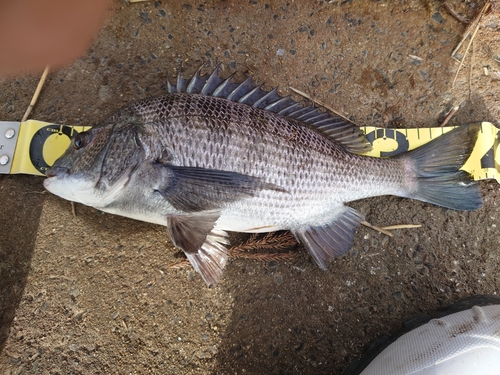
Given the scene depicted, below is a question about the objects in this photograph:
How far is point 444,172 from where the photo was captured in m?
2.19

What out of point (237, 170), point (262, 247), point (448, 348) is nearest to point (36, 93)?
point (237, 170)

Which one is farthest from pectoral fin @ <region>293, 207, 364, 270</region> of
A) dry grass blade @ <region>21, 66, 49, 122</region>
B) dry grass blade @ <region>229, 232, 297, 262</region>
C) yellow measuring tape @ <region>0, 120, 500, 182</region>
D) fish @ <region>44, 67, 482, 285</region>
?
dry grass blade @ <region>21, 66, 49, 122</region>

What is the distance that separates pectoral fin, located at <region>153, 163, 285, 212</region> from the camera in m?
1.81

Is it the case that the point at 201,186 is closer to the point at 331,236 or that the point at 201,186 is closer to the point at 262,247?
the point at 262,247

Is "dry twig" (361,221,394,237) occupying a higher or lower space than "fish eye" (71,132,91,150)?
lower

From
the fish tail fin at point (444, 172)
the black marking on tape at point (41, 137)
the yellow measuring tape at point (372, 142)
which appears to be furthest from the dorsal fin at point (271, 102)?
the black marking on tape at point (41, 137)

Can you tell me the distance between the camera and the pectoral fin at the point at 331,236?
2.13 m

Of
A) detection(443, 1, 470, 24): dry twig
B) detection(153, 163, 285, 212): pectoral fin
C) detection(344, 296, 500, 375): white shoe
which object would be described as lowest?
detection(344, 296, 500, 375): white shoe

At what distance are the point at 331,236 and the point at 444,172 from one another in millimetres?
862

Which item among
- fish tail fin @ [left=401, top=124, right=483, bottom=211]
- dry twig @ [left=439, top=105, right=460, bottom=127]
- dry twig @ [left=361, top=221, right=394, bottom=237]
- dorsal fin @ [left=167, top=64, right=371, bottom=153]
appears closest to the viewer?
dorsal fin @ [left=167, top=64, right=371, bottom=153]

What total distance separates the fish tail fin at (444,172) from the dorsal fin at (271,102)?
37cm

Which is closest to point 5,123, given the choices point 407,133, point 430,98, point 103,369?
point 103,369

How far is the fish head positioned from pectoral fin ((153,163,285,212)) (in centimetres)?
18

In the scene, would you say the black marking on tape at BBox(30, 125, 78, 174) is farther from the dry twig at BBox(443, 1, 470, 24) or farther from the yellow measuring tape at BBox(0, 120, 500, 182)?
the dry twig at BBox(443, 1, 470, 24)
